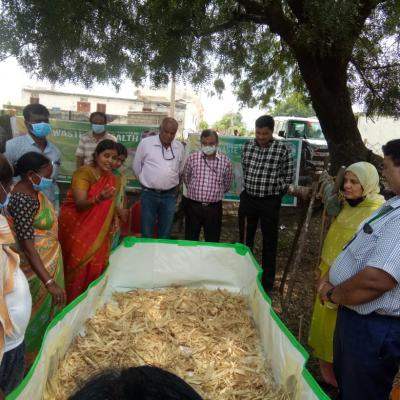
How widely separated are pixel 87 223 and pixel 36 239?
59 cm

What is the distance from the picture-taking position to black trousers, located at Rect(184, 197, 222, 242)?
4141mm

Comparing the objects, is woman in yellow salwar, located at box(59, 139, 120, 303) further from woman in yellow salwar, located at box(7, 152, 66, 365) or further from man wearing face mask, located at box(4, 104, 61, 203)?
man wearing face mask, located at box(4, 104, 61, 203)

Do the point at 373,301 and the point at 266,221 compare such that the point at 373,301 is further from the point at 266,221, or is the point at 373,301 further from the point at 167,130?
the point at 167,130

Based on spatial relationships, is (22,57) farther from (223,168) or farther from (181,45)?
(223,168)

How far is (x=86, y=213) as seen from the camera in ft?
9.68

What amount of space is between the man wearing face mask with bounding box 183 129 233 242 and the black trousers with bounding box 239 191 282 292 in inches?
10.7

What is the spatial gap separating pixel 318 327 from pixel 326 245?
21.1 inches

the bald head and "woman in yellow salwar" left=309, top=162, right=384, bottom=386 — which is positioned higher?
the bald head

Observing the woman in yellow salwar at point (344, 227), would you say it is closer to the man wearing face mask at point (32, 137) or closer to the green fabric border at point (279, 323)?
the green fabric border at point (279, 323)

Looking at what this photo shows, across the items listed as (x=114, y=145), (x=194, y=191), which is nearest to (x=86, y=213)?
(x=114, y=145)

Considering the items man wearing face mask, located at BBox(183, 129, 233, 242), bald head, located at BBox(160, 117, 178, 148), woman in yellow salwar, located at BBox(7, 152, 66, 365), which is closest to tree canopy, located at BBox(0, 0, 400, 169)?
bald head, located at BBox(160, 117, 178, 148)

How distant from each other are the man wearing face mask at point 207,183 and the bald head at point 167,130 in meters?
0.29

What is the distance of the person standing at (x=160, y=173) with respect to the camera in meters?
4.10

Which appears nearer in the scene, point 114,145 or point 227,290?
point 227,290
